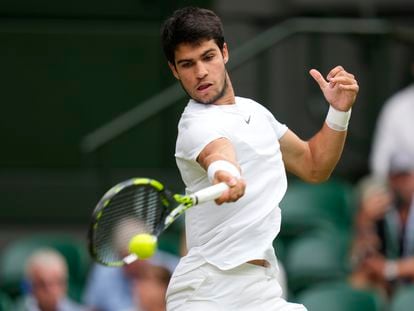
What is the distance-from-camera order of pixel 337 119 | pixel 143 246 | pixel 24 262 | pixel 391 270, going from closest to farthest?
pixel 143 246 → pixel 337 119 → pixel 391 270 → pixel 24 262

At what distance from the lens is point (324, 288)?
25.5ft

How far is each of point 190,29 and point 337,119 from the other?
734 mm

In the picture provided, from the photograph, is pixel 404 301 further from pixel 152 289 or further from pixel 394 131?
pixel 394 131

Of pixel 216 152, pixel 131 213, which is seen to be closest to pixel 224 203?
pixel 216 152

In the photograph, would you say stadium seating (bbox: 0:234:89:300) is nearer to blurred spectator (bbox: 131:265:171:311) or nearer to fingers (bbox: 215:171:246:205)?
blurred spectator (bbox: 131:265:171:311)

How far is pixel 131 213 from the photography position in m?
5.39

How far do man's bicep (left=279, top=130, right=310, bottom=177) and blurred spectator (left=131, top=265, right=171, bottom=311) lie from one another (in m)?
2.39

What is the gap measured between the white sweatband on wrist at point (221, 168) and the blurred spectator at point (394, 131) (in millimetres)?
4115

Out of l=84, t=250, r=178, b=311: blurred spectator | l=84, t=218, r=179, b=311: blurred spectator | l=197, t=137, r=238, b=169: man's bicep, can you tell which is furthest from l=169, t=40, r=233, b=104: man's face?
l=84, t=250, r=178, b=311: blurred spectator

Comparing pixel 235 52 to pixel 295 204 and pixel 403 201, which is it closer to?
pixel 295 204

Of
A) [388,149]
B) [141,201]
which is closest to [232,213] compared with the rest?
[141,201]

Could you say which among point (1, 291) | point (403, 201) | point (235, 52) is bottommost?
point (1, 291)

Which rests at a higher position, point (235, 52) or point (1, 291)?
point (235, 52)

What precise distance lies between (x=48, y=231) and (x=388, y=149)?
2637 millimetres
